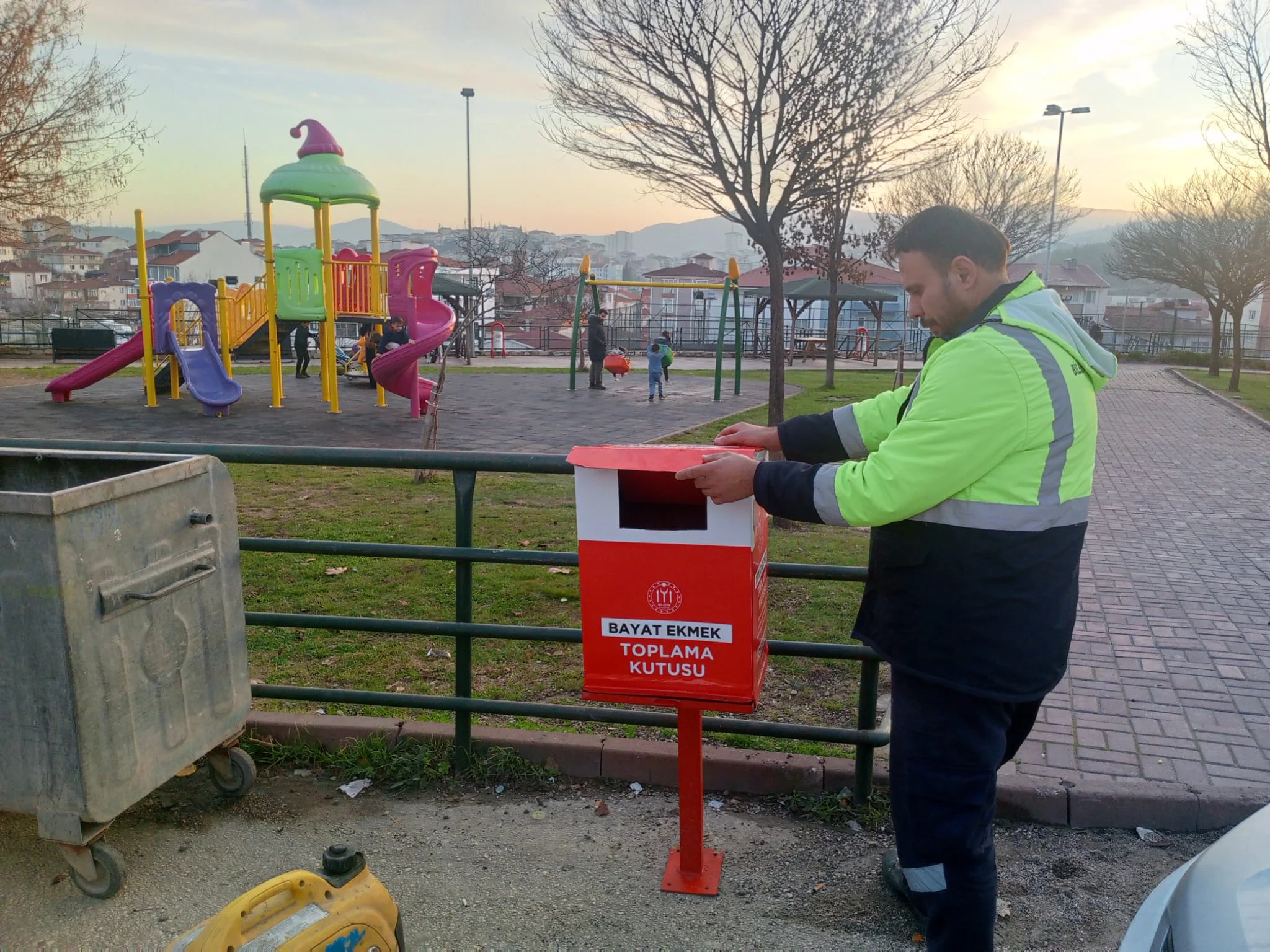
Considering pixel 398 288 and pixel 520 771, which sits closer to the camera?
pixel 520 771

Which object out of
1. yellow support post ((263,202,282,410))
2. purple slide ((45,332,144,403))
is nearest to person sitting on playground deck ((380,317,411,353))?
yellow support post ((263,202,282,410))

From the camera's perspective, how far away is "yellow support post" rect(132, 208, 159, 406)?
16.2 meters

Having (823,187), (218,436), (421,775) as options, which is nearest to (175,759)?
(421,775)

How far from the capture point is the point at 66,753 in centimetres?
251

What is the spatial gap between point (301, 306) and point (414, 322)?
2.03m

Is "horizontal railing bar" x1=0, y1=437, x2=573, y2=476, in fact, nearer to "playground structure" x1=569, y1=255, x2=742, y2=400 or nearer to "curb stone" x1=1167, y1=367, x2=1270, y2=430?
"playground structure" x1=569, y1=255, x2=742, y2=400

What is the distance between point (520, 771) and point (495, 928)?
84 centimetres

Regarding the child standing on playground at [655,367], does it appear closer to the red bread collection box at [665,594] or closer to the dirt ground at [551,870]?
the dirt ground at [551,870]

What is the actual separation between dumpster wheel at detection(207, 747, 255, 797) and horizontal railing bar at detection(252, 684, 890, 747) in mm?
307

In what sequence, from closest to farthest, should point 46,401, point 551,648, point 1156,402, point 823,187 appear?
point 551,648, point 823,187, point 46,401, point 1156,402

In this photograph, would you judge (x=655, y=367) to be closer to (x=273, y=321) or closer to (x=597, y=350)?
(x=597, y=350)

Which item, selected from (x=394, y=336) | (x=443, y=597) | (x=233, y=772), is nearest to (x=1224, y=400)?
(x=394, y=336)

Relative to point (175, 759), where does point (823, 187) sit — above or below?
above

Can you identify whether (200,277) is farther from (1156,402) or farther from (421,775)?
(421,775)
